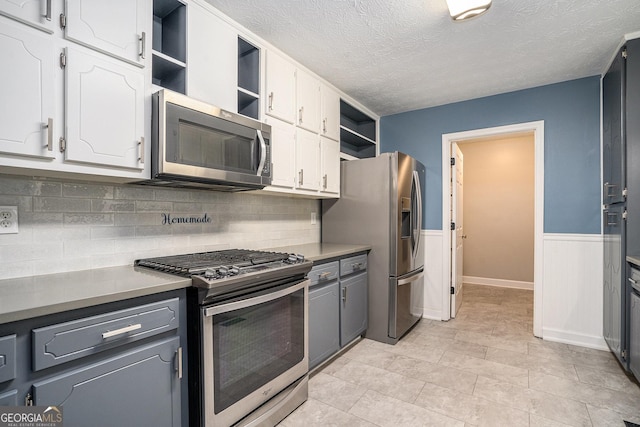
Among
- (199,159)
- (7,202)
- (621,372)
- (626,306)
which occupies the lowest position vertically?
(621,372)

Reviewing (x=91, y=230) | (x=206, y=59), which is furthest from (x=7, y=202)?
(x=206, y=59)

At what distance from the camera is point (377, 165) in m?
2.98

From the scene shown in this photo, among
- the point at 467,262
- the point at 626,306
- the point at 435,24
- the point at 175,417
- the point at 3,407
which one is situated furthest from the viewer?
the point at 467,262

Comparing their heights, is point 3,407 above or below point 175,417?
above

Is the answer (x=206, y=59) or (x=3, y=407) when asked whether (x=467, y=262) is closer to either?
(x=206, y=59)

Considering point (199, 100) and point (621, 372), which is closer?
point (199, 100)

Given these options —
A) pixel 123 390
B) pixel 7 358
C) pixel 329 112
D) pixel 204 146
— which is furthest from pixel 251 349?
pixel 329 112

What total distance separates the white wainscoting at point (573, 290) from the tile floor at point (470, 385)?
14 centimetres

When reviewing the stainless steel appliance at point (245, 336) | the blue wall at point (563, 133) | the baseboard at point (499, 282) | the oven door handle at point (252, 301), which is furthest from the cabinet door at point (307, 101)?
the baseboard at point (499, 282)

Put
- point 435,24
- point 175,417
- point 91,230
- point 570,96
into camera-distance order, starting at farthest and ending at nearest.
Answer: point 570,96, point 435,24, point 91,230, point 175,417

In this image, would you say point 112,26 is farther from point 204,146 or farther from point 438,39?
point 438,39

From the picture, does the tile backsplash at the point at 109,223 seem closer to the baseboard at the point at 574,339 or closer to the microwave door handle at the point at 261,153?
the microwave door handle at the point at 261,153

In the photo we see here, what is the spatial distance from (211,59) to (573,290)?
366 cm

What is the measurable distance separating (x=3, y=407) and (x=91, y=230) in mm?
895
